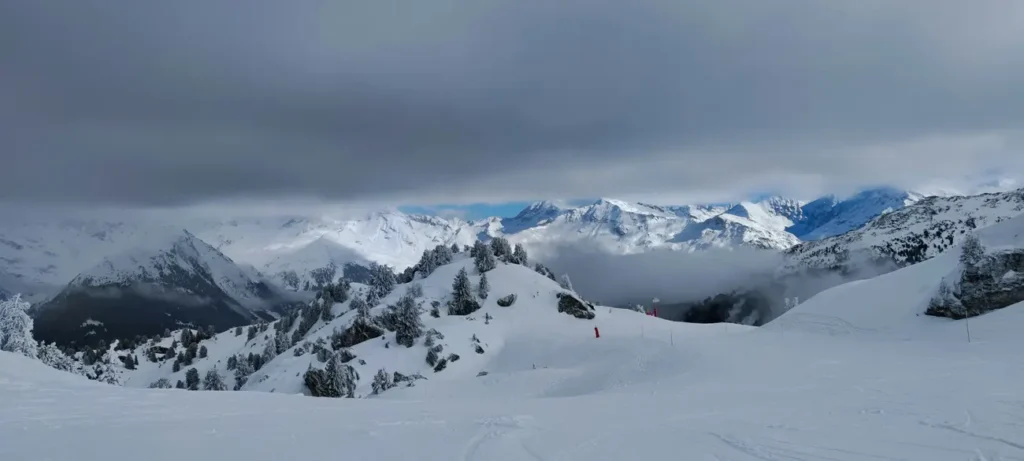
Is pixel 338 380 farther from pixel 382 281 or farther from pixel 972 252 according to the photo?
pixel 382 281

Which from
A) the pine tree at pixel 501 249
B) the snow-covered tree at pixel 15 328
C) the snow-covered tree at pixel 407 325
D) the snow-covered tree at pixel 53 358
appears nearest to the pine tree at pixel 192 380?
the snow-covered tree at pixel 53 358

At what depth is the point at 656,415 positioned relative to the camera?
56.1 ft

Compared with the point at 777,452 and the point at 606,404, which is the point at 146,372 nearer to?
the point at 606,404

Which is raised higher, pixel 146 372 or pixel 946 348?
pixel 946 348

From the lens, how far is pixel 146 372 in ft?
385

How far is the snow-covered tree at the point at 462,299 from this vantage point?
3078 inches

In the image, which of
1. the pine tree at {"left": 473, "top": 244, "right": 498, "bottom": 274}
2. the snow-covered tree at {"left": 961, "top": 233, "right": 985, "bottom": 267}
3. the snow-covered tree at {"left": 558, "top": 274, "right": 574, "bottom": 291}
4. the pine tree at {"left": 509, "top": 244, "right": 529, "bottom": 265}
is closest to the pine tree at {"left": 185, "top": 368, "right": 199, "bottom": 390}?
the pine tree at {"left": 473, "top": 244, "right": 498, "bottom": 274}

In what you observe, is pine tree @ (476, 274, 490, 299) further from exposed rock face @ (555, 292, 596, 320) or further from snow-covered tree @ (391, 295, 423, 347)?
snow-covered tree @ (391, 295, 423, 347)

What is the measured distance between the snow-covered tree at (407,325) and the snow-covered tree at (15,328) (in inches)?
1365

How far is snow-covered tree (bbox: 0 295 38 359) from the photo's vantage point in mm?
47031

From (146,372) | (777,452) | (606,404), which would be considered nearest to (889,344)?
(606,404)

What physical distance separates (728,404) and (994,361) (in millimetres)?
13442

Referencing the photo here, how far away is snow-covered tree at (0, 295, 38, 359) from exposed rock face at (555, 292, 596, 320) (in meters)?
61.3

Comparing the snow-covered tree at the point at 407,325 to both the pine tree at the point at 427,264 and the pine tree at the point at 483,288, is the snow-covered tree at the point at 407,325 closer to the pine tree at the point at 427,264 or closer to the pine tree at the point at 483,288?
the pine tree at the point at 483,288
